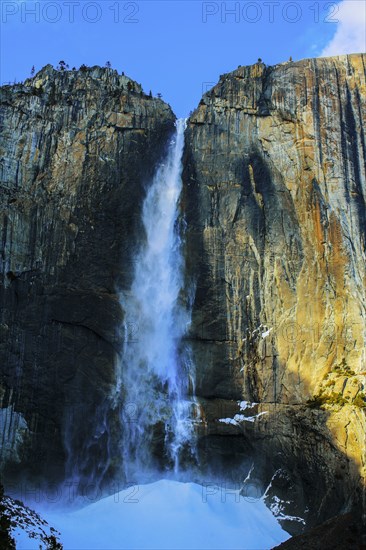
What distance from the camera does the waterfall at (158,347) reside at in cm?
4156

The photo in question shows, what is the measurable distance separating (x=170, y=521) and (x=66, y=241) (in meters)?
15.9

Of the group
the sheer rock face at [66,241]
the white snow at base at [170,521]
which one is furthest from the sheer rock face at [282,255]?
the sheer rock face at [66,241]

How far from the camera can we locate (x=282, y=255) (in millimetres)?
42969

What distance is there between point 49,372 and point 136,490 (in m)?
7.68

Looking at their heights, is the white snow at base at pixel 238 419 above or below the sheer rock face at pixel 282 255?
below

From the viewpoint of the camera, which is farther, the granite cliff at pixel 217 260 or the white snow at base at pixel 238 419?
the white snow at base at pixel 238 419

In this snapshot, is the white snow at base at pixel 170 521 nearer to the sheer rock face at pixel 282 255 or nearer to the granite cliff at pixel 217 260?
the granite cliff at pixel 217 260

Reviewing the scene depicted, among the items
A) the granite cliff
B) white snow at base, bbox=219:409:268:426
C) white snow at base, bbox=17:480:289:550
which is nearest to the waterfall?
the granite cliff

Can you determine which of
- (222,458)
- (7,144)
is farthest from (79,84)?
(222,458)

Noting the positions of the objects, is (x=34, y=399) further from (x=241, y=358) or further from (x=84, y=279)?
(x=241, y=358)

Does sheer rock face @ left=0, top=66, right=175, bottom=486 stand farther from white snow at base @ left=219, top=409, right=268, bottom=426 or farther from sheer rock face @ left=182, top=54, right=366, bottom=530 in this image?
white snow at base @ left=219, top=409, right=268, bottom=426

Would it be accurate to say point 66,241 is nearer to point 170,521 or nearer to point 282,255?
point 282,255

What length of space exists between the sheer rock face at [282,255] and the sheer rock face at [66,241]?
3985mm

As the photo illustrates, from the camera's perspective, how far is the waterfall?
41.6 meters
